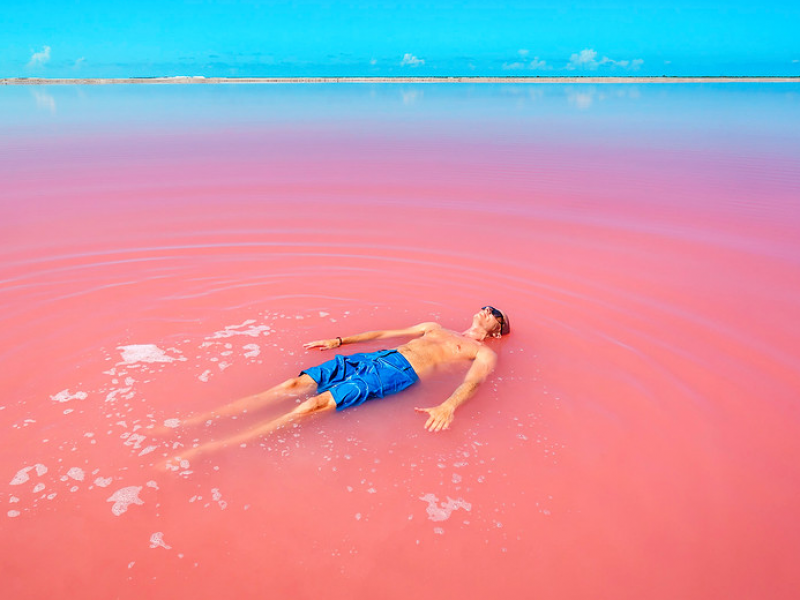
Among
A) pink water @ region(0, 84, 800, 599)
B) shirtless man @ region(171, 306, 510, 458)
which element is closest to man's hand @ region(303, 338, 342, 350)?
shirtless man @ region(171, 306, 510, 458)

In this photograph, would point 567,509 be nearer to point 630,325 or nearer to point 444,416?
point 444,416

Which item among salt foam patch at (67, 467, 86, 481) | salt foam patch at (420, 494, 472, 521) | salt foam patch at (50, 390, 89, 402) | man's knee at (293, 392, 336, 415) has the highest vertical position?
man's knee at (293, 392, 336, 415)

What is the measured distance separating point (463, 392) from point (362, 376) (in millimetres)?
946

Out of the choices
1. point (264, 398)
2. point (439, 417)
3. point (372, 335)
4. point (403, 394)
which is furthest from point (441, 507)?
point (372, 335)

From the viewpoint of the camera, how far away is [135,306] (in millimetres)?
6844

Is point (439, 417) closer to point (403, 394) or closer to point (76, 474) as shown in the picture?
point (403, 394)

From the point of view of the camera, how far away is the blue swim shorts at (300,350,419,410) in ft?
16.2

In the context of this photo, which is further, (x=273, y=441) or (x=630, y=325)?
(x=630, y=325)

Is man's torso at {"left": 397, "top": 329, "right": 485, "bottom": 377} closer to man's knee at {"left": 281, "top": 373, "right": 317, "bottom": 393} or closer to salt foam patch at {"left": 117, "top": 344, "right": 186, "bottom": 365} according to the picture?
man's knee at {"left": 281, "top": 373, "right": 317, "bottom": 393}

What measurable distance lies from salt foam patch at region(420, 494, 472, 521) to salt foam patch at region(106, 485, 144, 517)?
205 centimetres

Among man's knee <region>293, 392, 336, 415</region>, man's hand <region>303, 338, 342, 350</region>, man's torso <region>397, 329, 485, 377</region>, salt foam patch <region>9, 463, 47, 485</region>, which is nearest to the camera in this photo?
salt foam patch <region>9, 463, 47, 485</region>

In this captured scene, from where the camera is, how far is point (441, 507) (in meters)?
4.07

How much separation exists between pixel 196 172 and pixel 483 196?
724cm

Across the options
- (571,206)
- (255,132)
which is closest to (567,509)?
(571,206)
